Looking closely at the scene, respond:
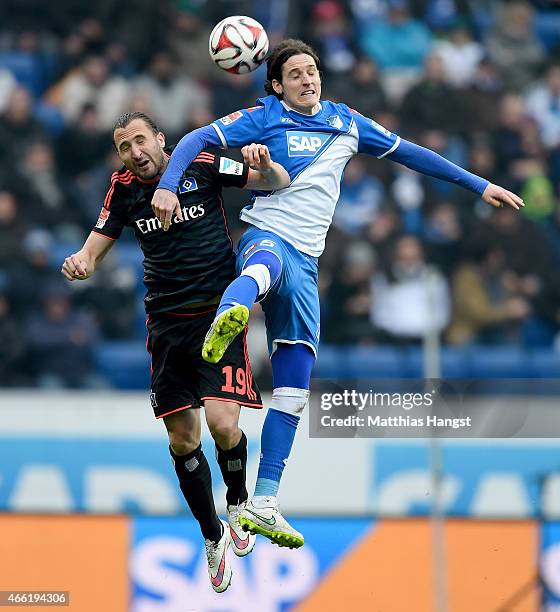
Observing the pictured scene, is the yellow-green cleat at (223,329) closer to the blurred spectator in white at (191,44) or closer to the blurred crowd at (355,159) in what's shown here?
the blurred crowd at (355,159)

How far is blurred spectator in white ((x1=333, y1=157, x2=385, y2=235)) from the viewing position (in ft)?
41.2

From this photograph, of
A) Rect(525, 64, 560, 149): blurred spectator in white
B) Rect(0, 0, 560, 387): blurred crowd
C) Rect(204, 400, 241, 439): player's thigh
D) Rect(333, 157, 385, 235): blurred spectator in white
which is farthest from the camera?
Rect(525, 64, 560, 149): blurred spectator in white

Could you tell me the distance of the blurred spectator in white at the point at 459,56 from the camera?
46.3 feet

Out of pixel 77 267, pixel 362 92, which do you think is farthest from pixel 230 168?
pixel 362 92

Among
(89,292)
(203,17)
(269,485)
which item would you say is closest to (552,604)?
(269,485)

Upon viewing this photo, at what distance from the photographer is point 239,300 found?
6.48 meters

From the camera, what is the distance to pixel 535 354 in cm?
1184

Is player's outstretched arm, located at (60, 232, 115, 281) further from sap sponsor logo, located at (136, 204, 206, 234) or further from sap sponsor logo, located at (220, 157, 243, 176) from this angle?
sap sponsor logo, located at (220, 157, 243, 176)

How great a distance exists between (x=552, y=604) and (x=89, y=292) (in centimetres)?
541

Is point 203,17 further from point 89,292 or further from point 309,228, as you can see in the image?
point 309,228

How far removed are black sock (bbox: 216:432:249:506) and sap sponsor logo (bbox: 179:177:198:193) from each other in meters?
1.39

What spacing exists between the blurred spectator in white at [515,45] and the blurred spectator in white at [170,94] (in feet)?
11.7

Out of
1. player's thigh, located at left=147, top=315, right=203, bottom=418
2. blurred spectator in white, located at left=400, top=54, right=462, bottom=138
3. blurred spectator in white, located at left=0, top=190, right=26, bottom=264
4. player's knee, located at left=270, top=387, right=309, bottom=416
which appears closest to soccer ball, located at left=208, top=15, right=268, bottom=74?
player's thigh, located at left=147, top=315, right=203, bottom=418

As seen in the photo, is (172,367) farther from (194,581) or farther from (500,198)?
(500,198)
